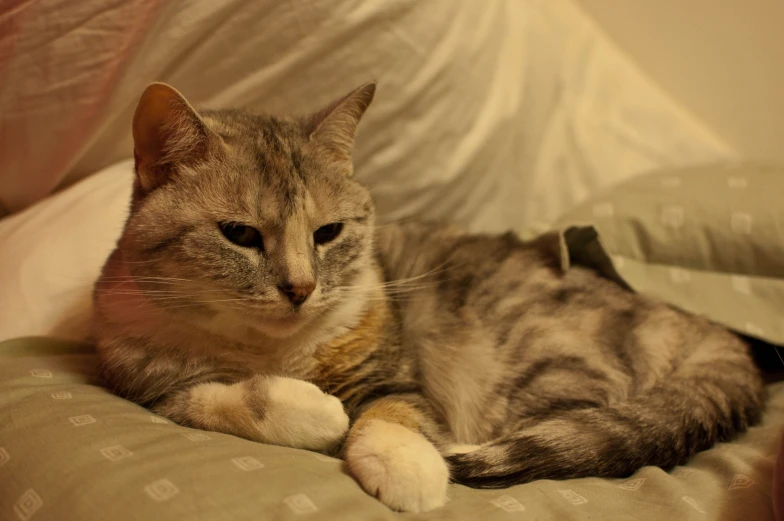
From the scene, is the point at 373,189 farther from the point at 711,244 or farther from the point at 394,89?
the point at 711,244

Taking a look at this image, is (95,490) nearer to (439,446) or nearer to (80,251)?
(439,446)

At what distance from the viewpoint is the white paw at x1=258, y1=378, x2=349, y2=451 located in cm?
93

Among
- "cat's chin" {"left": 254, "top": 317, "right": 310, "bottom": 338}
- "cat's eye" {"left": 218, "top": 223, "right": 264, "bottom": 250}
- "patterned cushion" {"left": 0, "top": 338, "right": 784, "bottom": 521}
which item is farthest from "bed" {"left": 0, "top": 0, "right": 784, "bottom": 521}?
"cat's eye" {"left": 218, "top": 223, "right": 264, "bottom": 250}

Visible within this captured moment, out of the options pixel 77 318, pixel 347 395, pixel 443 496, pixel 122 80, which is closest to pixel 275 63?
pixel 122 80

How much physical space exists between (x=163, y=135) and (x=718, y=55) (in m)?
2.06

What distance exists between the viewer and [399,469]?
849 mm

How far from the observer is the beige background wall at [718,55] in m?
2.10

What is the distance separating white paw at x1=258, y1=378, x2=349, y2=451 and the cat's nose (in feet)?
0.47

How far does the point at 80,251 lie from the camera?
1426mm

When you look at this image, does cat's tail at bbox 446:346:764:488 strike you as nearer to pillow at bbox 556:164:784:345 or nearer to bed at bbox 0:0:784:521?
bed at bbox 0:0:784:521

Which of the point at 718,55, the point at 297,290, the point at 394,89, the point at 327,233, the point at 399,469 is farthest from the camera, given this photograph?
the point at 718,55

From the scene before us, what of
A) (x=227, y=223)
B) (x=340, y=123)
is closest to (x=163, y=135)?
(x=227, y=223)

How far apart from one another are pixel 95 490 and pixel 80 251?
0.87 meters

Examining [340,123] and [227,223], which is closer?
[227,223]
